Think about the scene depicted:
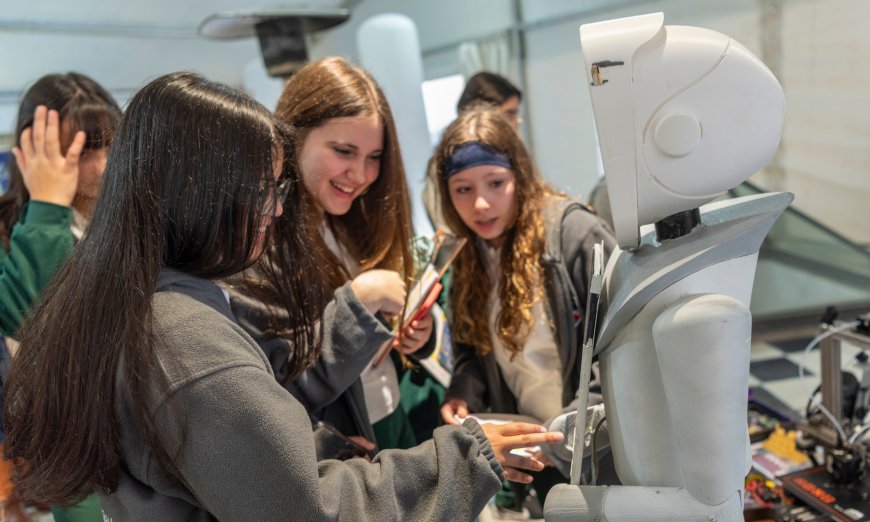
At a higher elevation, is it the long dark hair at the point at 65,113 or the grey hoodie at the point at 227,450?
the long dark hair at the point at 65,113

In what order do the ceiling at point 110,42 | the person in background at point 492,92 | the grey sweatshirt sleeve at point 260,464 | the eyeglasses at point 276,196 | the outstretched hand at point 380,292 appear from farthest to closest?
the ceiling at point 110,42 → the person in background at point 492,92 → the outstretched hand at point 380,292 → the eyeglasses at point 276,196 → the grey sweatshirt sleeve at point 260,464

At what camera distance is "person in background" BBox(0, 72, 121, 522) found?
44.1 inches

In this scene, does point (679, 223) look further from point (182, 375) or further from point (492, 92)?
point (492, 92)

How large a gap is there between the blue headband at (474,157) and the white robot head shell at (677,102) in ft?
1.90

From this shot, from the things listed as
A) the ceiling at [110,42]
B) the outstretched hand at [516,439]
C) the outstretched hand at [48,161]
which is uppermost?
the ceiling at [110,42]

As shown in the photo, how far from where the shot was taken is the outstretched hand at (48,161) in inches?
47.6

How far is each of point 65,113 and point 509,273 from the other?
1.00 meters

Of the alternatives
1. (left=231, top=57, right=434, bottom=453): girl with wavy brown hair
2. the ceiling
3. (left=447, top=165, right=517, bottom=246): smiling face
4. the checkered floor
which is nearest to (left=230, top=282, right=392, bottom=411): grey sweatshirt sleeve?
(left=231, top=57, right=434, bottom=453): girl with wavy brown hair

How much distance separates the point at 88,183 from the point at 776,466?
5.43 ft

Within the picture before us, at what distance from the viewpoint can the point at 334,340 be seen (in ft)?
3.35

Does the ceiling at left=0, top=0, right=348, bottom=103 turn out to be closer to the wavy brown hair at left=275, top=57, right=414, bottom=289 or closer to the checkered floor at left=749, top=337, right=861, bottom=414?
the wavy brown hair at left=275, top=57, right=414, bottom=289

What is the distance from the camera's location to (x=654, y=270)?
0.82 m

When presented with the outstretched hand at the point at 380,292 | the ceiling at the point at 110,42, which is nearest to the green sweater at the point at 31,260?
the outstretched hand at the point at 380,292

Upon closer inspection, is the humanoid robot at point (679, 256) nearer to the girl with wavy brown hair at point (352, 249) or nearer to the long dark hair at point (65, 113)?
the girl with wavy brown hair at point (352, 249)
